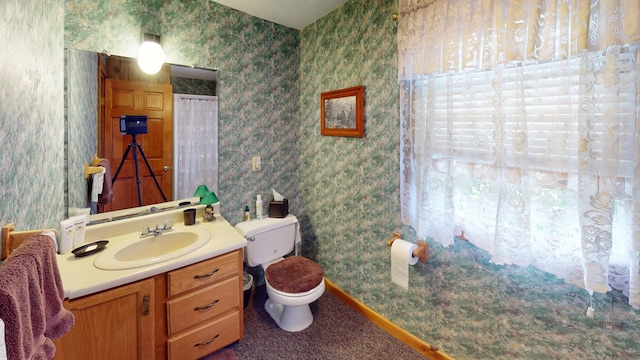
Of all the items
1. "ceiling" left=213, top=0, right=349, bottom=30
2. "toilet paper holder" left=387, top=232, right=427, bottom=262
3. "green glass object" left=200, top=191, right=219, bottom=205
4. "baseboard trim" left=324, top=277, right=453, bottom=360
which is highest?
"ceiling" left=213, top=0, right=349, bottom=30

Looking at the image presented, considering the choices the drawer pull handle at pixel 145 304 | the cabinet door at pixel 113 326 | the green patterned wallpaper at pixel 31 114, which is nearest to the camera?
the green patterned wallpaper at pixel 31 114

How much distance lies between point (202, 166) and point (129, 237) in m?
0.66

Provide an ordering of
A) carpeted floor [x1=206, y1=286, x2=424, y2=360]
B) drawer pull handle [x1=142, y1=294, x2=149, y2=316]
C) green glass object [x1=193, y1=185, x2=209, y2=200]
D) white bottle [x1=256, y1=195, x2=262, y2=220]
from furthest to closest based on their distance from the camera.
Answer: white bottle [x1=256, y1=195, x2=262, y2=220] < green glass object [x1=193, y1=185, x2=209, y2=200] < carpeted floor [x1=206, y1=286, x2=424, y2=360] < drawer pull handle [x1=142, y1=294, x2=149, y2=316]

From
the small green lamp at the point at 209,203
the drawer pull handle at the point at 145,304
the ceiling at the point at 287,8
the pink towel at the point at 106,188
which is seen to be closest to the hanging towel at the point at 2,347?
the drawer pull handle at the point at 145,304

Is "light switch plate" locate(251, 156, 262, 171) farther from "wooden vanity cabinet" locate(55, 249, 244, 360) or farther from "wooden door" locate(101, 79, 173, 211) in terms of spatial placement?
"wooden vanity cabinet" locate(55, 249, 244, 360)

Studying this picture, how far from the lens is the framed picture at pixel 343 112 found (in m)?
2.05

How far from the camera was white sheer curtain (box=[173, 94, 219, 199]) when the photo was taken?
6.56 ft

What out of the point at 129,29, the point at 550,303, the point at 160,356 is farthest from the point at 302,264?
the point at 129,29

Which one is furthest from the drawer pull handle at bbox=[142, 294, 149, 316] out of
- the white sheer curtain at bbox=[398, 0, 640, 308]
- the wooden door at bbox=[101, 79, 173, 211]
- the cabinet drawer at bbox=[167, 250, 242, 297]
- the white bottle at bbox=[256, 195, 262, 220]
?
the white sheer curtain at bbox=[398, 0, 640, 308]

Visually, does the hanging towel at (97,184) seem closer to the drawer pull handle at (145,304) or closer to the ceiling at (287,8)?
the drawer pull handle at (145,304)

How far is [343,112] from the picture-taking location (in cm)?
219

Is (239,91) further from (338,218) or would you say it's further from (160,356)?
(160,356)

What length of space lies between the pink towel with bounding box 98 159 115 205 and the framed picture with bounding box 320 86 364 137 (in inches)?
59.5

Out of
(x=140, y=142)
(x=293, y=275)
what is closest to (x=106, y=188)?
(x=140, y=142)
